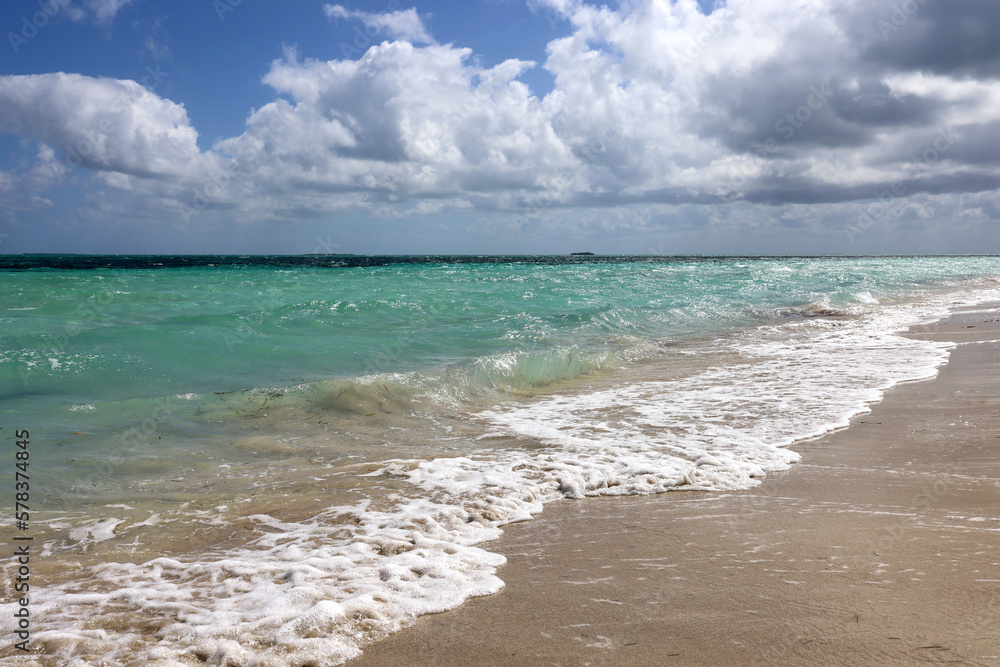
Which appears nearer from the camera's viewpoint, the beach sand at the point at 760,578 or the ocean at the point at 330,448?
the beach sand at the point at 760,578

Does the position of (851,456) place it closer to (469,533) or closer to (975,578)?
(975,578)

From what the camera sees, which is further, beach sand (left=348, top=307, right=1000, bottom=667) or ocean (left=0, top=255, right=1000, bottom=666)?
ocean (left=0, top=255, right=1000, bottom=666)

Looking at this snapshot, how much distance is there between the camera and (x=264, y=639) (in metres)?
2.37

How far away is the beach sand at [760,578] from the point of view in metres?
2.22

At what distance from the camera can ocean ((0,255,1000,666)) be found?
2.64 metres

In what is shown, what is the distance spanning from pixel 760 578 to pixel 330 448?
12.8 feet

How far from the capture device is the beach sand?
7.30 ft

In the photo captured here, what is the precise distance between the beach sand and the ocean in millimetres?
244

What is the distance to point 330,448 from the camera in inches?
213

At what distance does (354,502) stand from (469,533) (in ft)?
3.20

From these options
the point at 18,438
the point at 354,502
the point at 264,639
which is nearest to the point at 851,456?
the point at 354,502

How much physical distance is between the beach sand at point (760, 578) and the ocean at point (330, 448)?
244 mm

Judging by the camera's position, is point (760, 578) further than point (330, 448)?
No

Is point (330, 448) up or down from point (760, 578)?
down
